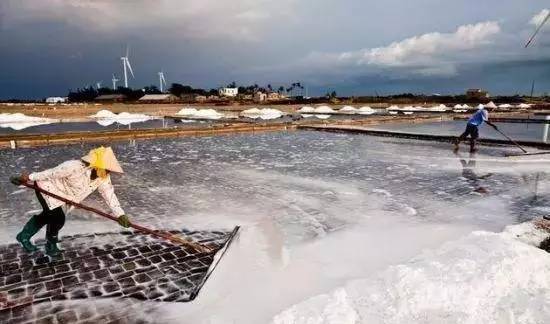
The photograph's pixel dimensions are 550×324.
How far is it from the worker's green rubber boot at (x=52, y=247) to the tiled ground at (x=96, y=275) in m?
0.08

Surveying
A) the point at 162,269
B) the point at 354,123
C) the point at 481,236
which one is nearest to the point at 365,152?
the point at 481,236

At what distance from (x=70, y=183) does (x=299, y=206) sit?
138 inches

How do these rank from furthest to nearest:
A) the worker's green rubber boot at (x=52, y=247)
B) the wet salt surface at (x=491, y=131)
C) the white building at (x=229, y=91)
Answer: the white building at (x=229, y=91), the wet salt surface at (x=491, y=131), the worker's green rubber boot at (x=52, y=247)

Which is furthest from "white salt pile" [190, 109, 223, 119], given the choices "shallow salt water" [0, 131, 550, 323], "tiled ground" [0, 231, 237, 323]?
"tiled ground" [0, 231, 237, 323]

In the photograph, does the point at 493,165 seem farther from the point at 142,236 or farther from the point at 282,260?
the point at 142,236

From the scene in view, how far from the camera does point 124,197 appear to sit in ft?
22.3

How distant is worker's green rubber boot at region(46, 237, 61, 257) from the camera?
4.21 metres

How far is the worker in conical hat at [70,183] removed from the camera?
3826 millimetres

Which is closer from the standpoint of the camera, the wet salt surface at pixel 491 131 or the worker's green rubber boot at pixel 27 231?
the worker's green rubber boot at pixel 27 231

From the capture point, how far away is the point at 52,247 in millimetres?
4285

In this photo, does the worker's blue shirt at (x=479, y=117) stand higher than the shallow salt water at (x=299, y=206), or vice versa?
the worker's blue shirt at (x=479, y=117)

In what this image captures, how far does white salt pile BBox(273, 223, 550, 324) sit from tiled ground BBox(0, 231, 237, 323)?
1.29 meters

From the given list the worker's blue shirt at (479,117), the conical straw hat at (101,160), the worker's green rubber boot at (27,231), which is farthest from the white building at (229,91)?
the conical straw hat at (101,160)

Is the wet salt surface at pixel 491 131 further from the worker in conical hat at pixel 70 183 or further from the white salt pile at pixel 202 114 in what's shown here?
the worker in conical hat at pixel 70 183
